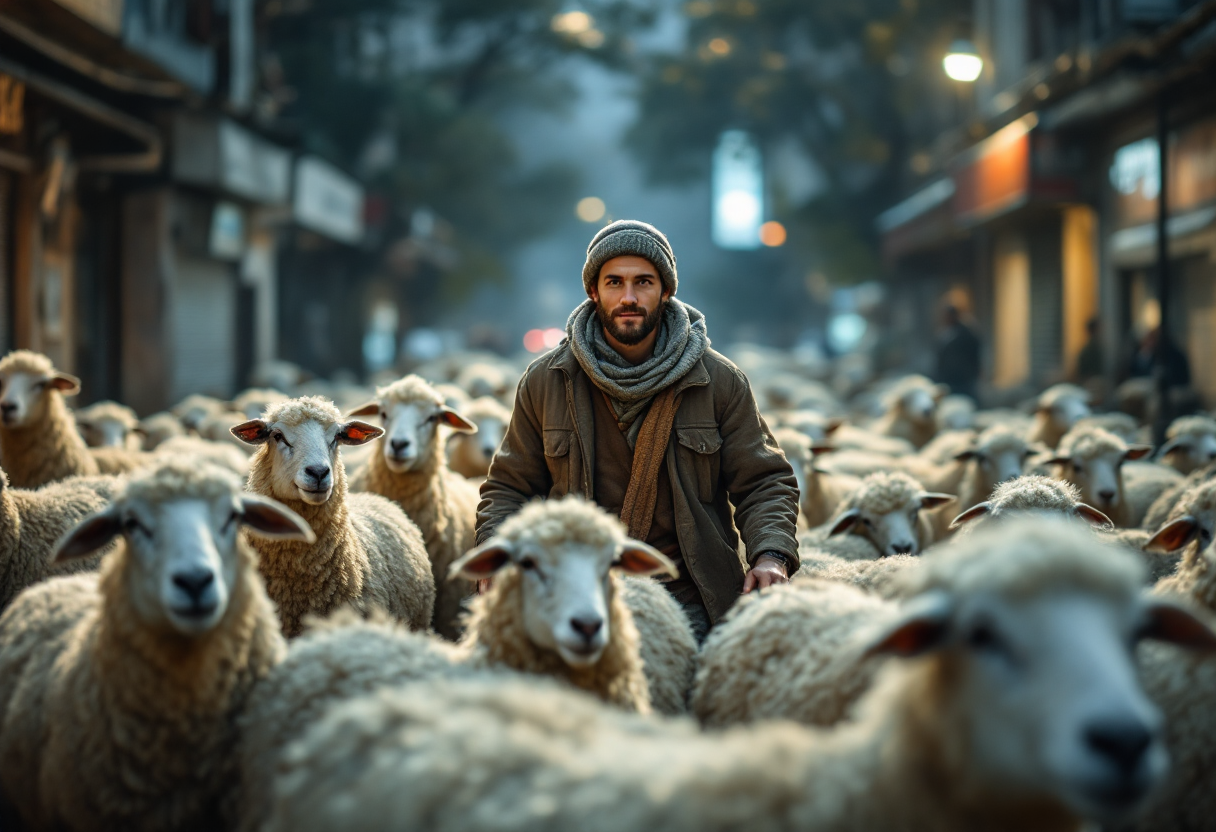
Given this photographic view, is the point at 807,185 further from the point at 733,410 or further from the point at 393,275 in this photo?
the point at 733,410

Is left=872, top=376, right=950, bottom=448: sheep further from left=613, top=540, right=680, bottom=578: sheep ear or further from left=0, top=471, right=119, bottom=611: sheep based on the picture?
left=613, top=540, right=680, bottom=578: sheep ear

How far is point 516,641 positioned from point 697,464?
1.27m

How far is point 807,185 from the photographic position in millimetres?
51625

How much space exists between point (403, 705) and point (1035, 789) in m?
1.22

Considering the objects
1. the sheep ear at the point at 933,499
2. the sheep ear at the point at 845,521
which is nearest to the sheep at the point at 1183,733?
the sheep ear at the point at 845,521

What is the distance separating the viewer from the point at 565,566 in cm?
310

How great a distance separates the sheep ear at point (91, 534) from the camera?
3.11 metres

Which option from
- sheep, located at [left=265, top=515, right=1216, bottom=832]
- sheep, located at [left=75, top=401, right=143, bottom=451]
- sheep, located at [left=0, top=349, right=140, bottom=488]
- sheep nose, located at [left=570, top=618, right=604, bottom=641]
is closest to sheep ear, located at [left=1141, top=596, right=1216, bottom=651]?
sheep, located at [left=265, top=515, right=1216, bottom=832]

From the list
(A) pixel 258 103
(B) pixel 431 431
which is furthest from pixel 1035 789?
(A) pixel 258 103

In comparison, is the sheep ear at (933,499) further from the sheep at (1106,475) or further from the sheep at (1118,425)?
the sheep at (1118,425)

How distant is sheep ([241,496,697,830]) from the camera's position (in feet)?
9.78

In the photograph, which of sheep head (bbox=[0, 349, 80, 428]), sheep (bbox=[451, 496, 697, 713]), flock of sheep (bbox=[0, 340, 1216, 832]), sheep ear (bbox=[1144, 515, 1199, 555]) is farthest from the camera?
sheep head (bbox=[0, 349, 80, 428])

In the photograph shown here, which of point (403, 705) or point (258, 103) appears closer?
point (403, 705)

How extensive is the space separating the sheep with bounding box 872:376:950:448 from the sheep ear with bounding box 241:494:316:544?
27.2 feet
